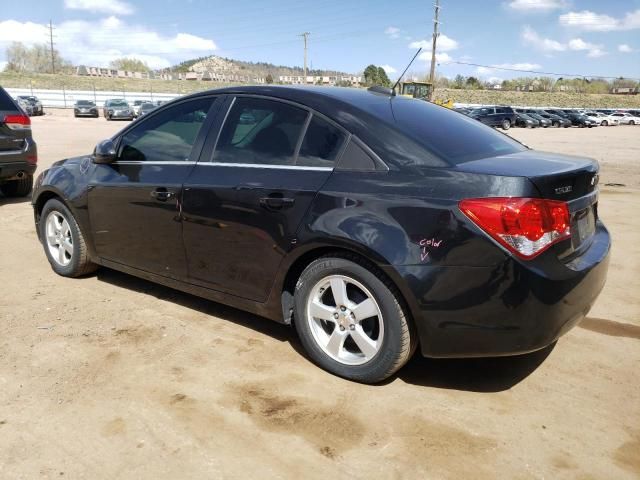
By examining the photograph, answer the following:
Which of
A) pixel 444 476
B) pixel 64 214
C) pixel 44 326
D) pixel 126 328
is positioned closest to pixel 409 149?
pixel 444 476

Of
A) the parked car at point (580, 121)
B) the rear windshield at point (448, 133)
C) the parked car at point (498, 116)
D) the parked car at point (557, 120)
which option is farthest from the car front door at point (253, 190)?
the parked car at point (580, 121)

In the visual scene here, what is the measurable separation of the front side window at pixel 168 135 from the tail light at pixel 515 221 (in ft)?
6.65

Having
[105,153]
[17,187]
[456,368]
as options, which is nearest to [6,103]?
[17,187]

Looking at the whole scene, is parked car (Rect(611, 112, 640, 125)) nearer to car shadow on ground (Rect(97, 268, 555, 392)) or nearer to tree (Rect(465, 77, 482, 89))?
tree (Rect(465, 77, 482, 89))

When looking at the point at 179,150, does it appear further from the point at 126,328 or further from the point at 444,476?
the point at 444,476

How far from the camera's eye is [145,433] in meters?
2.71

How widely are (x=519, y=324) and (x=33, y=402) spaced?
2491 mm

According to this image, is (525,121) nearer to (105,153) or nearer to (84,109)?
(84,109)

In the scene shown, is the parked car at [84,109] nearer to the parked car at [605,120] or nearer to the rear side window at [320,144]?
the rear side window at [320,144]

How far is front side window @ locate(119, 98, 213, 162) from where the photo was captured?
3.91 meters

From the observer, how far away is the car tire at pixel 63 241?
4.74 meters

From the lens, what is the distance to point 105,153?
14.1 feet

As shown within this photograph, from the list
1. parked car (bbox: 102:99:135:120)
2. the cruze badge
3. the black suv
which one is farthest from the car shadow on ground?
parked car (bbox: 102:99:135:120)

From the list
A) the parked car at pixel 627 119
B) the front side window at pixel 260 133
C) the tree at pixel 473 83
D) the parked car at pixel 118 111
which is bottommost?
the front side window at pixel 260 133
